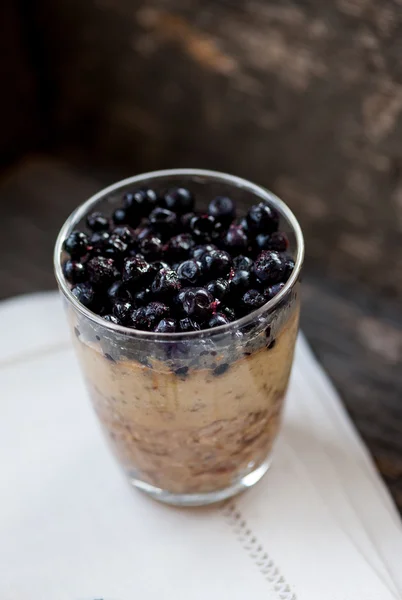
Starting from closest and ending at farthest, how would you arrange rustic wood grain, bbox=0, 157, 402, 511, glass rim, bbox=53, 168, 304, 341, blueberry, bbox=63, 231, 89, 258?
1. glass rim, bbox=53, 168, 304, 341
2. blueberry, bbox=63, 231, 89, 258
3. rustic wood grain, bbox=0, 157, 402, 511

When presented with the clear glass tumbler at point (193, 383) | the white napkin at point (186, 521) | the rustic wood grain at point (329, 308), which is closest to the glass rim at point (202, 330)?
the clear glass tumbler at point (193, 383)

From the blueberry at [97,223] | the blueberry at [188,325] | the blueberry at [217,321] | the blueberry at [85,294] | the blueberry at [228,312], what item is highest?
the blueberry at [217,321]

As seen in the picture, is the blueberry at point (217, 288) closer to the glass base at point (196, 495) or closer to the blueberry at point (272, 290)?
the blueberry at point (272, 290)

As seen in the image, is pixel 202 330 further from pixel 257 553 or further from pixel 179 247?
pixel 257 553

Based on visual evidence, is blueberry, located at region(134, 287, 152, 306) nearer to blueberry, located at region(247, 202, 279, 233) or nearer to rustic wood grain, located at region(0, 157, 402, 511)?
blueberry, located at region(247, 202, 279, 233)

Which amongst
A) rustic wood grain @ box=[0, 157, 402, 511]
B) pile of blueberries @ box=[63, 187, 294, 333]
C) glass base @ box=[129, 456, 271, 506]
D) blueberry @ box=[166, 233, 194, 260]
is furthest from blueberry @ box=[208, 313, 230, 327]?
rustic wood grain @ box=[0, 157, 402, 511]

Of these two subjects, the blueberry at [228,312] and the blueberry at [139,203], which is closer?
the blueberry at [228,312]

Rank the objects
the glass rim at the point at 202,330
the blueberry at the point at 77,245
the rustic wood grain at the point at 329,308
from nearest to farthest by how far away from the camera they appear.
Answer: the glass rim at the point at 202,330, the blueberry at the point at 77,245, the rustic wood grain at the point at 329,308
